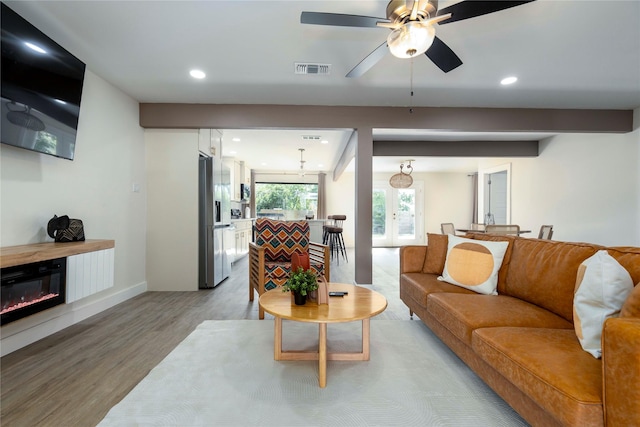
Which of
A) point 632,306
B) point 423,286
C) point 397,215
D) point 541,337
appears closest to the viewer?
point 632,306

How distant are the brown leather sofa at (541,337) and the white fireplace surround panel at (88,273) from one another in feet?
9.14

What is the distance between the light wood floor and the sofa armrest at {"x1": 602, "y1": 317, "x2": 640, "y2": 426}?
77.1 inches

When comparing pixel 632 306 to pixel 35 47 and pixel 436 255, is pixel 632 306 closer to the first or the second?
pixel 436 255

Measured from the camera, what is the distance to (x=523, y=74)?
9.62 feet

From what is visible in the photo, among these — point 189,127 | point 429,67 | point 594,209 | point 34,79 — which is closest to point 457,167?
point 594,209

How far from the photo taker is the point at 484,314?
1.65m

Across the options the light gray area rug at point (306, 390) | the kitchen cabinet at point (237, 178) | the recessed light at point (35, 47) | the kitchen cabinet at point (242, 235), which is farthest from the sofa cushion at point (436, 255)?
the kitchen cabinet at point (237, 178)

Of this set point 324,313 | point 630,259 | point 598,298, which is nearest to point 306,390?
point 324,313

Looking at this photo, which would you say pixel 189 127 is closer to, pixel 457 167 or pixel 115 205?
pixel 115 205

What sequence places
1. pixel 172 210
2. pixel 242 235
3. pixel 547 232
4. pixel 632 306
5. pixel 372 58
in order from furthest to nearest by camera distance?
1. pixel 242 235
2. pixel 547 232
3. pixel 172 210
4. pixel 372 58
5. pixel 632 306

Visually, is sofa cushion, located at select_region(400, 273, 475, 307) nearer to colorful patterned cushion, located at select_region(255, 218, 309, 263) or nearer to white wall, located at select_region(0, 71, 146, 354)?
colorful patterned cushion, located at select_region(255, 218, 309, 263)

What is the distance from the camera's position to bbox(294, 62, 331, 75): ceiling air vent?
274 cm

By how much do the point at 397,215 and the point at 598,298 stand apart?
8.07 m

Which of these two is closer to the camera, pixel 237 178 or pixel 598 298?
pixel 598 298
